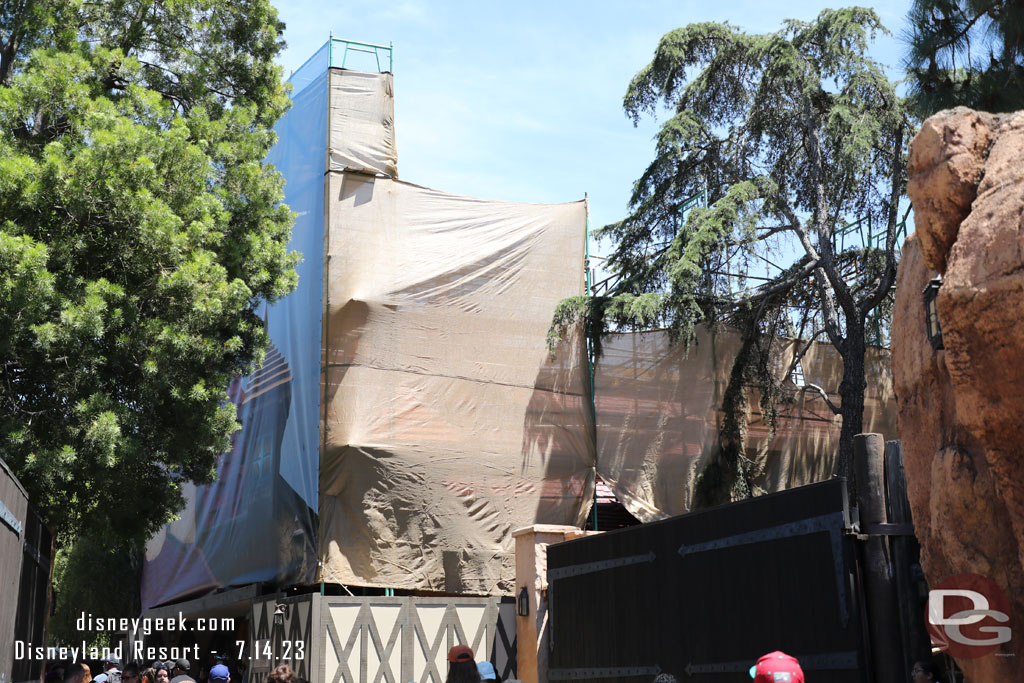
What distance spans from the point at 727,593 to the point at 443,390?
9861 mm

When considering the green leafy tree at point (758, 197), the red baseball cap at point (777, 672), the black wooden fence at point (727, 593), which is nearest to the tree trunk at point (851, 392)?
the green leafy tree at point (758, 197)

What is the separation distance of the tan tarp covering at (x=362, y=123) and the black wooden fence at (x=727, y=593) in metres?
9.10

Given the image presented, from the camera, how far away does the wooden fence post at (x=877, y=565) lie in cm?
655

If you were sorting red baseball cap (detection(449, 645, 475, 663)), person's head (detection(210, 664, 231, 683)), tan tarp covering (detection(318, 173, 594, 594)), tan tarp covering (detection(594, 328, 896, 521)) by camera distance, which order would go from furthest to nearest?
1. tan tarp covering (detection(594, 328, 896, 521))
2. tan tarp covering (detection(318, 173, 594, 594))
3. red baseball cap (detection(449, 645, 475, 663))
4. person's head (detection(210, 664, 231, 683))

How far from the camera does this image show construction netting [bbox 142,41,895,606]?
1642 cm

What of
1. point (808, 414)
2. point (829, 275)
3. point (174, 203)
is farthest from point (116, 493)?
point (808, 414)

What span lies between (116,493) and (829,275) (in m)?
11.1

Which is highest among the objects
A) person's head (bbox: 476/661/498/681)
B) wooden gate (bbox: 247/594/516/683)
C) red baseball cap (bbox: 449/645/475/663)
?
red baseball cap (bbox: 449/645/475/663)

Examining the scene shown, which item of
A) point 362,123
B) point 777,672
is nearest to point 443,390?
point 362,123

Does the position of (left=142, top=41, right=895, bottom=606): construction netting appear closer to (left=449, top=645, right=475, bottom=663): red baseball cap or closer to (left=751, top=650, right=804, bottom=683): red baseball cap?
(left=449, top=645, right=475, bottom=663): red baseball cap

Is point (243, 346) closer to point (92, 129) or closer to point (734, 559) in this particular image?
point (92, 129)

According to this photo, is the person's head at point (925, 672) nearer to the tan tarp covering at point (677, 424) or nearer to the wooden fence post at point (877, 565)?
the wooden fence post at point (877, 565)

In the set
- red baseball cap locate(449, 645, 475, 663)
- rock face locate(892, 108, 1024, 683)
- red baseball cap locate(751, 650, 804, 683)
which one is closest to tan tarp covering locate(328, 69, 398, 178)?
red baseball cap locate(449, 645, 475, 663)

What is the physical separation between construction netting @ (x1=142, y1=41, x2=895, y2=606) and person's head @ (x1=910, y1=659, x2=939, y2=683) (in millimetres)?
10820
